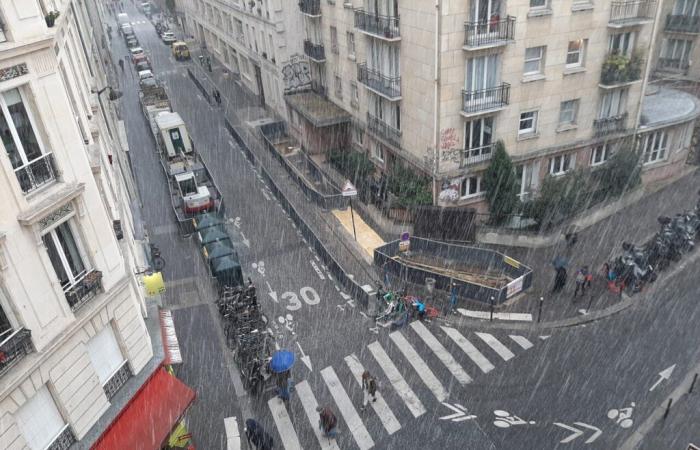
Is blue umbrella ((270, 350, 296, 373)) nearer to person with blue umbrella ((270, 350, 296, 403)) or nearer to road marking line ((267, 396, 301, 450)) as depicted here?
person with blue umbrella ((270, 350, 296, 403))

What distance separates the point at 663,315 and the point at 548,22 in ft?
47.6

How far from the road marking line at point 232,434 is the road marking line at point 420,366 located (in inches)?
268

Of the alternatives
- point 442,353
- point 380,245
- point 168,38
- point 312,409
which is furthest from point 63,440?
point 168,38

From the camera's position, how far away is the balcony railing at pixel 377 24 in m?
26.0

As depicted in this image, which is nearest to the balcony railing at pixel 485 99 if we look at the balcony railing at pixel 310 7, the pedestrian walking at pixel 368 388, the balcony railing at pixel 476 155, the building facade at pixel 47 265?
the balcony railing at pixel 476 155

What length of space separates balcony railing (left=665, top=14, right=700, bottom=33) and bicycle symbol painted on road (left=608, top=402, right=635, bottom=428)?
33378 mm

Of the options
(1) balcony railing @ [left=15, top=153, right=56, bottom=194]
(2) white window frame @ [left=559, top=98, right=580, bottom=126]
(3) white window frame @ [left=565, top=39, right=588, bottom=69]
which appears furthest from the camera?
(2) white window frame @ [left=559, top=98, right=580, bottom=126]

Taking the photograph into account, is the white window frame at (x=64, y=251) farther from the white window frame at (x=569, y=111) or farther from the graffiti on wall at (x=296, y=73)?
the graffiti on wall at (x=296, y=73)

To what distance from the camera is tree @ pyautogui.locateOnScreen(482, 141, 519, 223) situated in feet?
84.1

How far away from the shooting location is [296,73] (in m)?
40.0

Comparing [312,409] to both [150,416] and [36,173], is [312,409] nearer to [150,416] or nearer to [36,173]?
[150,416]

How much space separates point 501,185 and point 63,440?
71.2ft

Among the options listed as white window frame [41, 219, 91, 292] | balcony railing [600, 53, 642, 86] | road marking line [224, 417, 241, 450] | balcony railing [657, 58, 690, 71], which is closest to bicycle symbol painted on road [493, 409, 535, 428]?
road marking line [224, 417, 241, 450]

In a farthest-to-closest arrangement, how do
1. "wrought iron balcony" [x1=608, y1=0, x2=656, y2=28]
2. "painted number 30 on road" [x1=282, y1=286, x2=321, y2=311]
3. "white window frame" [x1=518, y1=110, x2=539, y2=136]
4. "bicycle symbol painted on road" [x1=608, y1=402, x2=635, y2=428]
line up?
1. "white window frame" [x1=518, y1=110, x2=539, y2=136]
2. "wrought iron balcony" [x1=608, y1=0, x2=656, y2=28]
3. "painted number 30 on road" [x1=282, y1=286, x2=321, y2=311]
4. "bicycle symbol painted on road" [x1=608, y1=402, x2=635, y2=428]
